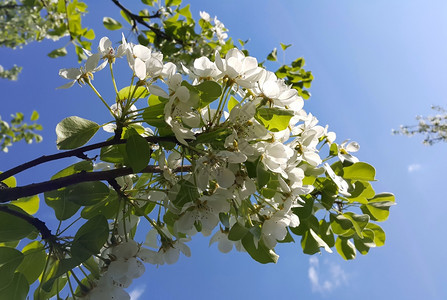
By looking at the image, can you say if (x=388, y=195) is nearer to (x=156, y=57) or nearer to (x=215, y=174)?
(x=215, y=174)

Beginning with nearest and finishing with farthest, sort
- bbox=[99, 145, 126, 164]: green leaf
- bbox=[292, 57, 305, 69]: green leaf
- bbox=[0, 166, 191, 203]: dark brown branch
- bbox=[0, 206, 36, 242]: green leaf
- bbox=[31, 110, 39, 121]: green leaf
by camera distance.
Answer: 1. bbox=[0, 166, 191, 203]: dark brown branch
2. bbox=[0, 206, 36, 242]: green leaf
3. bbox=[99, 145, 126, 164]: green leaf
4. bbox=[292, 57, 305, 69]: green leaf
5. bbox=[31, 110, 39, 121]: green leaf

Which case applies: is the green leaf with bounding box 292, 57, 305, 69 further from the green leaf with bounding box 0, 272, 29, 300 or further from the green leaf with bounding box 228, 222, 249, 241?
the green leaf with bounding box 0, 272, 29, 300

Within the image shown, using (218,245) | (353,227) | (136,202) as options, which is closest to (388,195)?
(353,227)

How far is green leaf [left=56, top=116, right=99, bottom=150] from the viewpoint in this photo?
807 millimetres

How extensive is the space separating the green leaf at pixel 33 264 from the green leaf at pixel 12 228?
0.25 feet

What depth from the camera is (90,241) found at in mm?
795

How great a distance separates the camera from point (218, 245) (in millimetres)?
1108

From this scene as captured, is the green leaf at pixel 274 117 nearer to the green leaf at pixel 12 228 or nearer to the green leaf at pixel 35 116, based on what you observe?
the green leaf at pixel 12 228

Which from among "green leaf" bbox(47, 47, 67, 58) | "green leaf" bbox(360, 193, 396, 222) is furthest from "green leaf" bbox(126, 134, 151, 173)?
"green leaf" bbox(47, 47, 67, 58)

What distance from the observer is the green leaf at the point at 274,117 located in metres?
0.79

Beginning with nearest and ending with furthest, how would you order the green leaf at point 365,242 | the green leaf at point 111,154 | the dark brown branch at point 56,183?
the dark brown branch at point 56,183, the green leaf at point 111,154, the green leaf at point 365,242

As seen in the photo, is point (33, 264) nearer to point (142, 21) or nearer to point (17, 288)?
point (17, 288)

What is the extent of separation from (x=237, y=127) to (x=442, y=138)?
20.0ft

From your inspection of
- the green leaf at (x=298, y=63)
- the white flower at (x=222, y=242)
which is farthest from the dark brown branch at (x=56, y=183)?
the green leaf at (x=298, y=63)
